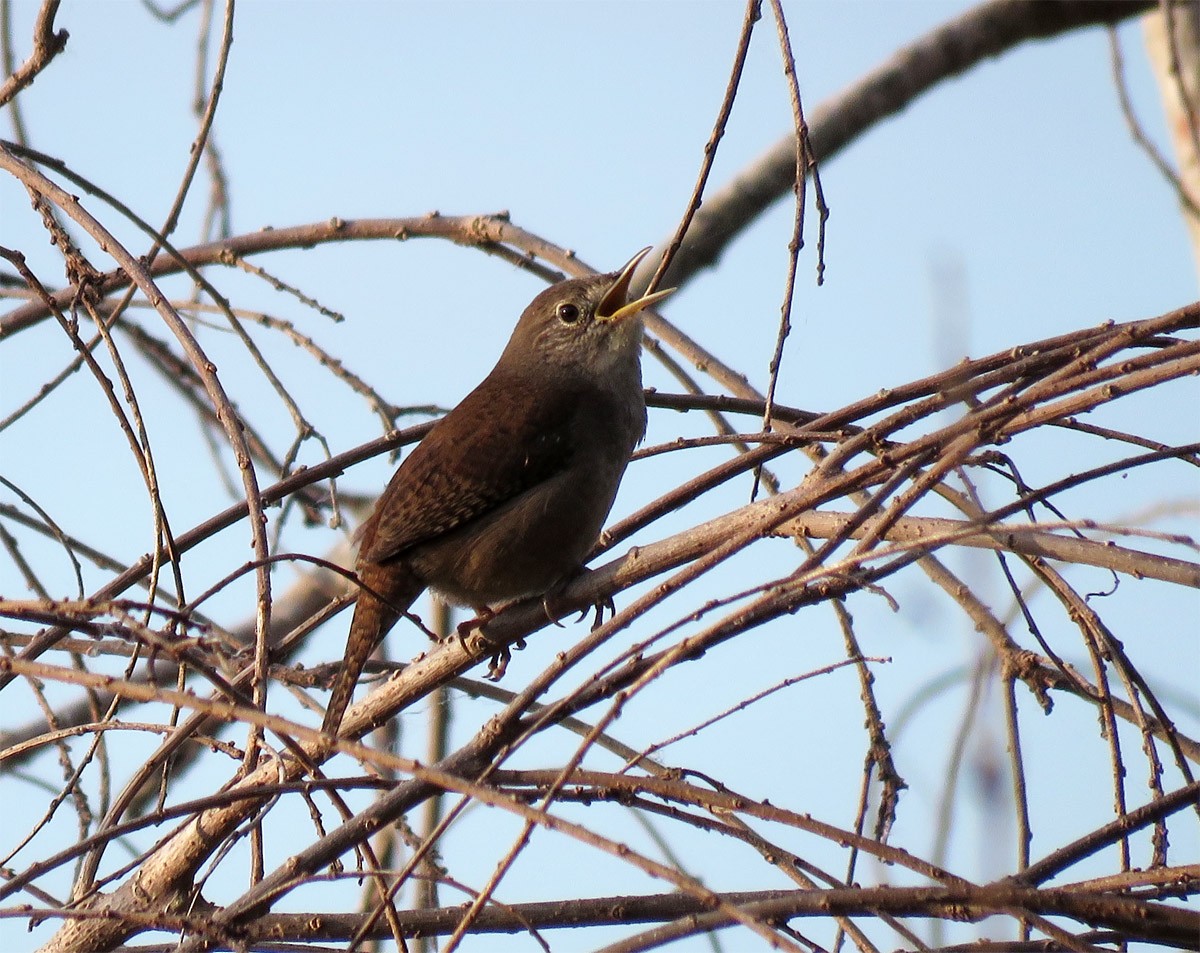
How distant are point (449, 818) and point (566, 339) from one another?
318 cm

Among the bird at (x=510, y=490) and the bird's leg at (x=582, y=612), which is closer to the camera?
the bird's leg at (x=582, y=612)

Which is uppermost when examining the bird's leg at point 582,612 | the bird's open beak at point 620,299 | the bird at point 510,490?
the bird's open beak at point 620,299

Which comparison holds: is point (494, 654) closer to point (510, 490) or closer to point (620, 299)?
point (510, 490)

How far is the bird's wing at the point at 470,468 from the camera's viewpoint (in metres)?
4.20

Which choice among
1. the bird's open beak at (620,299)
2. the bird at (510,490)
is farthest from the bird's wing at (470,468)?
the bird's open beak at (620,299)

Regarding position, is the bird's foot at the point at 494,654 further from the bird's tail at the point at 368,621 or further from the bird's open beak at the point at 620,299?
the bird's open beak at the point at 620,299

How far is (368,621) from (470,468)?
2.57 feet

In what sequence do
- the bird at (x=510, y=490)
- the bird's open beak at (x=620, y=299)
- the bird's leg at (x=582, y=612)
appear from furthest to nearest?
the bird's open beak at (x=620, y=299) → the bird at (x=510, y=490) → the bird's leg at (x=582, y=612)

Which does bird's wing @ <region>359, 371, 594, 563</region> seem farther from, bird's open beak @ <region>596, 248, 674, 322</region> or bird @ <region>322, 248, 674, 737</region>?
bird's open beak @ <region>596, 248, 674, 322</region>

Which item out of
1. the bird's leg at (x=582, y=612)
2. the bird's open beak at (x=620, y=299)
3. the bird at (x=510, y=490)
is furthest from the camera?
the bird's open beak at (x=620, y=299)

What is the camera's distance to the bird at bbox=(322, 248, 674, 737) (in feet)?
13.5

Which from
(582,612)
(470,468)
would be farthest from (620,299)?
(582,612)

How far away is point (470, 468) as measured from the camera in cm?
434

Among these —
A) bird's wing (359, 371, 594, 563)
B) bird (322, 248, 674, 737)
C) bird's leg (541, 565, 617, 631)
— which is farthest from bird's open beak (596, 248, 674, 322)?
bird's leg (541, 565, 617, 631)
